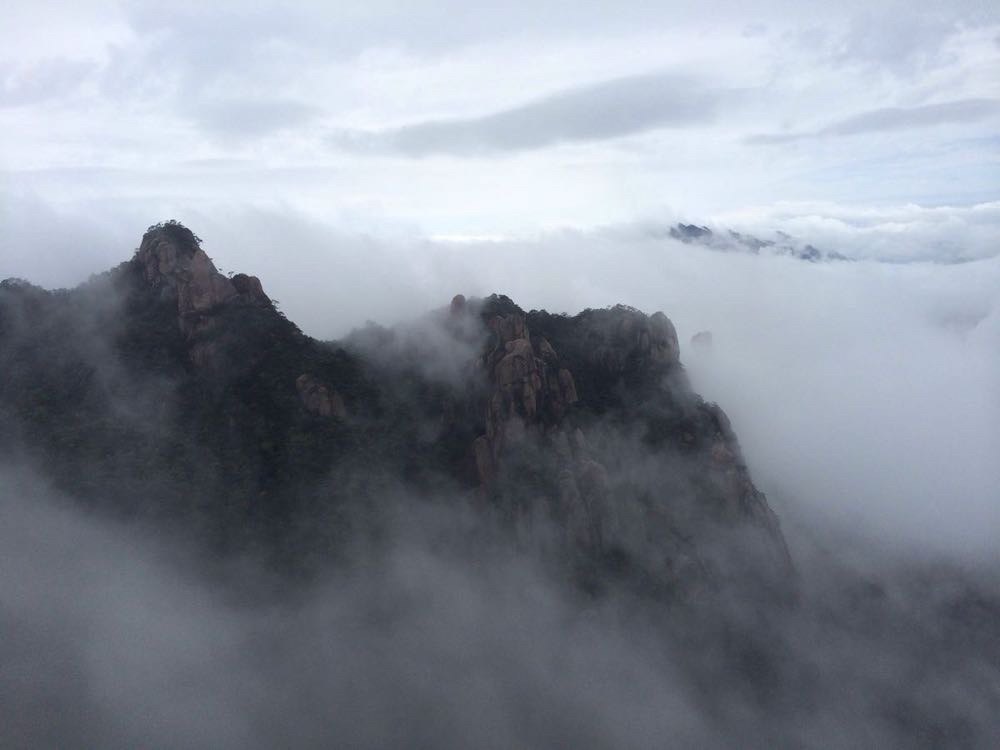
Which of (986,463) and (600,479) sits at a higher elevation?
(600,479)


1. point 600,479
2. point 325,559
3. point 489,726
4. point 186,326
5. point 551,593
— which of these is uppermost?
point 186,326

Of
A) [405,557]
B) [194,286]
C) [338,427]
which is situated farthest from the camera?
[194,286]

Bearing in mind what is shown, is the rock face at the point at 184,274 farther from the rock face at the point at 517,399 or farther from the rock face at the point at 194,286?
the rock face at the point at 517,399

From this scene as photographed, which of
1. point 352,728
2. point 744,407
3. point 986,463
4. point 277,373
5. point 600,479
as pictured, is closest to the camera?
point 352,728

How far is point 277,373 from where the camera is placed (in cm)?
7300

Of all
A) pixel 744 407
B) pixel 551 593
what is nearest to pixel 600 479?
pixel 551 593

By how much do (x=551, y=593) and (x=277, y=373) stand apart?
34.7 metres

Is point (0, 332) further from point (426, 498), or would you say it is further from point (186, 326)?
point (426, 498)

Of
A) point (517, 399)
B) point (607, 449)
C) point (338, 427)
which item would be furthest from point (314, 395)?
point (607, 449)

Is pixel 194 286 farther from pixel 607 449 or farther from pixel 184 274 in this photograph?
pixel 607 449

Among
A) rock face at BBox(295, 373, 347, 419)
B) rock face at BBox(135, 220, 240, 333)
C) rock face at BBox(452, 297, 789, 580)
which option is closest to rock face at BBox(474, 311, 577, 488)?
rock face at BBox(452, 297, 789, 580)

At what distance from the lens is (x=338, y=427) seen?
7331 cm

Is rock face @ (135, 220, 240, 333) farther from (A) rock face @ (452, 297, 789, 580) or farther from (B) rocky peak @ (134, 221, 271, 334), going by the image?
(A) rock face @ (452, 297, 789, 580)

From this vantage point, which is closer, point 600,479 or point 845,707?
point 845,707
